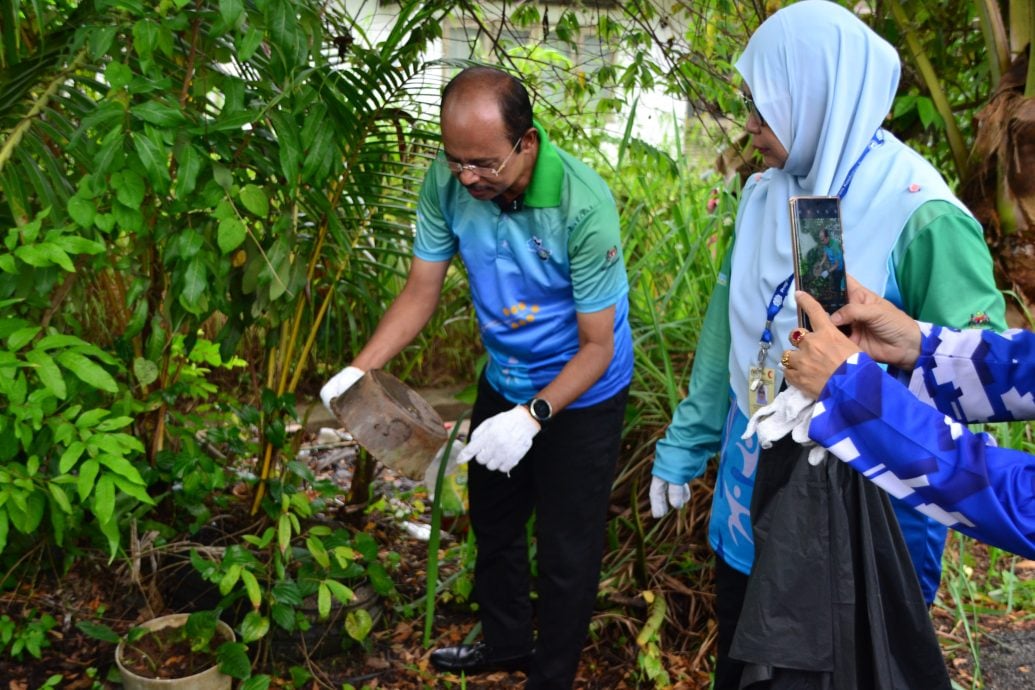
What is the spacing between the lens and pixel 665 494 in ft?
7.96

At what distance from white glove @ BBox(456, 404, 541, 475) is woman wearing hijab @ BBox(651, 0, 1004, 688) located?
1.82 feet

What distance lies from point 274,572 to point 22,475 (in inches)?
34.0

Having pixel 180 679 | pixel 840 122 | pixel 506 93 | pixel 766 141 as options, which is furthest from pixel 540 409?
pixel 180 679

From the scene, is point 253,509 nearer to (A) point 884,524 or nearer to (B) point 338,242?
(B) point 338,242

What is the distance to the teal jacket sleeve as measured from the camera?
2.19m

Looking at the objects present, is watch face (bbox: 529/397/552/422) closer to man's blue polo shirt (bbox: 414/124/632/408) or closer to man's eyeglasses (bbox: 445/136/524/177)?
man's blue polo shirt (bbox: 414/124/632/408)

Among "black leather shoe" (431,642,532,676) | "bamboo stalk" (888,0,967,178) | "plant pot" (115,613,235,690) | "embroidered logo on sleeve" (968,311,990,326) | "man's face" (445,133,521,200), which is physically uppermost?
"bamboo stalk" (888,0,967,178)

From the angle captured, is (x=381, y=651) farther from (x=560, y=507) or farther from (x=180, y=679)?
(x=560, y=507)

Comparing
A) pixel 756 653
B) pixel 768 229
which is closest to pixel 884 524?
pixel 756 653

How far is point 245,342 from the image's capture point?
12.1ft

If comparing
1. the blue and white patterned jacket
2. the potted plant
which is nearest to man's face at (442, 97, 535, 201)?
the blue and white patterned jacket

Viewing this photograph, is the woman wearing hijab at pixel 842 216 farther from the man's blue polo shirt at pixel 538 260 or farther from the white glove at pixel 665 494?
the man's blue polo shirt at pixel 538 260

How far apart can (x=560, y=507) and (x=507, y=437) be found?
0.36 meters

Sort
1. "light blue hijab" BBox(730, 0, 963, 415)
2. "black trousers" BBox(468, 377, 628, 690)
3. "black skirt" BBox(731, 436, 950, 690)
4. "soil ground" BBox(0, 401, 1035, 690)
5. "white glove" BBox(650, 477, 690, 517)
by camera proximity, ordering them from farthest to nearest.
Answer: "soil ground" BBox(0, 401, 1035, 690), "black trousers" BBox(468, 377, 628, 690), "white glove" BBox(650, 477, 690, 517), "light blue hijab" BBox(730, 0, 963, 415), "black skirt" BBox(731, 436, 950, 690)
